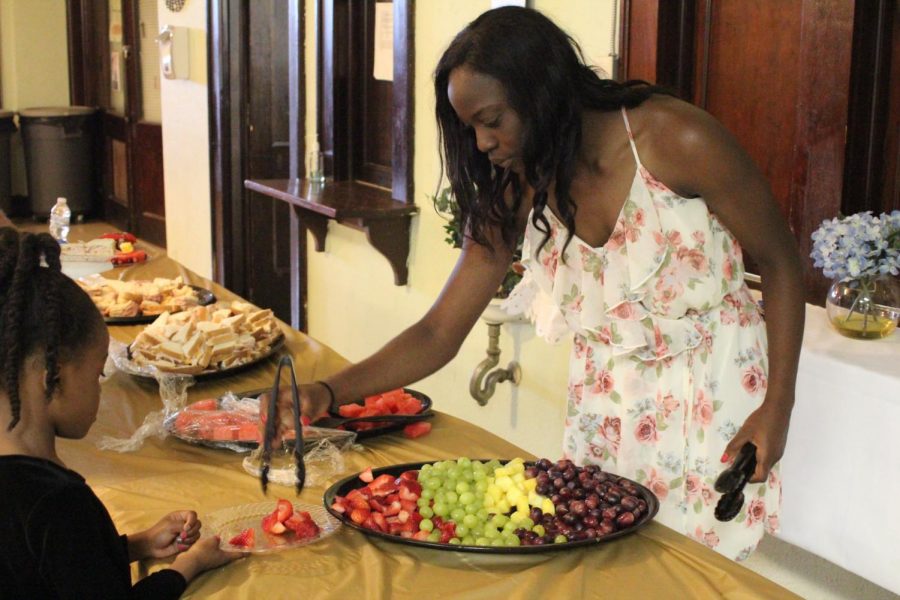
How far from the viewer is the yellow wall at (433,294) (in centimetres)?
328

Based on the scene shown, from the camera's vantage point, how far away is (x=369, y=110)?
165 inches

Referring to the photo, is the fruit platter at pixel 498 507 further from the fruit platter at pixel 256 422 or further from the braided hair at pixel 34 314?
the braided hair at pixel 34 314

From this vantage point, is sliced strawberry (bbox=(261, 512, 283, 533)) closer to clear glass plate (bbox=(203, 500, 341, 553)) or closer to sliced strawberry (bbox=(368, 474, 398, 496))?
clear glass plate (bbox=(203, 500, 341, 553))

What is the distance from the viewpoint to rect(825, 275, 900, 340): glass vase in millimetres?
2275

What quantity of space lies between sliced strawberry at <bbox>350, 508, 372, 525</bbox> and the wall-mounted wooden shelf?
214 centimetres

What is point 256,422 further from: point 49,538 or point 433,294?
point 433,294

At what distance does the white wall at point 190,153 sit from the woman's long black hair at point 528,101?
147 inches

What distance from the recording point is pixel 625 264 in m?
1.83

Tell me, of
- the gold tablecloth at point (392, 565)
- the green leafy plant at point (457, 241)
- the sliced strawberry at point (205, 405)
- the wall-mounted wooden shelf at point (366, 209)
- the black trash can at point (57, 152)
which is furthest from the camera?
the black trash can at point (57, 152)

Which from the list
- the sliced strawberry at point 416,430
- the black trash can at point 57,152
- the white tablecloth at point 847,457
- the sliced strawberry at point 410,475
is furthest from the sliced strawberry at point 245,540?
the black trash can at point 57,152

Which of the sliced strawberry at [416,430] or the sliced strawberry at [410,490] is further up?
the sliced strawberry at [410,490]

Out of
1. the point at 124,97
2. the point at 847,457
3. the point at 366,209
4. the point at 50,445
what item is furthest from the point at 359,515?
the point at 124,97

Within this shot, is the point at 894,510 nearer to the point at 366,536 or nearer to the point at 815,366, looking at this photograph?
the point at 815,366

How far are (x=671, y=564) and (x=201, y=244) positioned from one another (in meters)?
4.61
